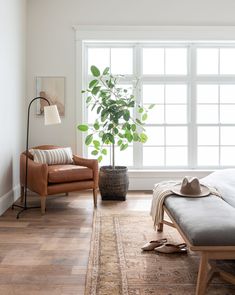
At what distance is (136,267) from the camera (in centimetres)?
264

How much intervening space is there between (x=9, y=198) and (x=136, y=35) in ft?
10.5

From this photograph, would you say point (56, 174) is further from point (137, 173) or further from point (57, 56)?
point (57, 56)

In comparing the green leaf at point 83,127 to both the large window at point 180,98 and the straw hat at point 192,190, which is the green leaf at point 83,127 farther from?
the straw hat at point 192,190

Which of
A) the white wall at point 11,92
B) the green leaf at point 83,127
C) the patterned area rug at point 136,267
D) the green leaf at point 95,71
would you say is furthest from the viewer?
the green leaf at point 83,127

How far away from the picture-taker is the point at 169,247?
2934 mm

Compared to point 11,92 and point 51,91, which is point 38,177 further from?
point 51,91

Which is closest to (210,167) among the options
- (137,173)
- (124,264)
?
(137,173)

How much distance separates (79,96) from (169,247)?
3.31 m

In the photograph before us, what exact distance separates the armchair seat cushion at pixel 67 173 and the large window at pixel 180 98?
1.43 m

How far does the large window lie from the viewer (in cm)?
585

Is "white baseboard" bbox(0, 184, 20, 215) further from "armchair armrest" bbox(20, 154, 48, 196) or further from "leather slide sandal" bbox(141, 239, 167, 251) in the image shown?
"leather slide sandal" bbox(141, 239, 167, 251)

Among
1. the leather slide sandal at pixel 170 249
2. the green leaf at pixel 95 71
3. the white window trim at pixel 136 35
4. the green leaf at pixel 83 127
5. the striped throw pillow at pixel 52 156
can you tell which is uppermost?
the white window trim at pixel 136 35

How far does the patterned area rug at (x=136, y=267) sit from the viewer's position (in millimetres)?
2279

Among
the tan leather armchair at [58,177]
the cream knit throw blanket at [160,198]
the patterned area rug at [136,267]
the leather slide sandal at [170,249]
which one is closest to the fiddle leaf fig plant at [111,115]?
the tan leather armchair at [58,177]
